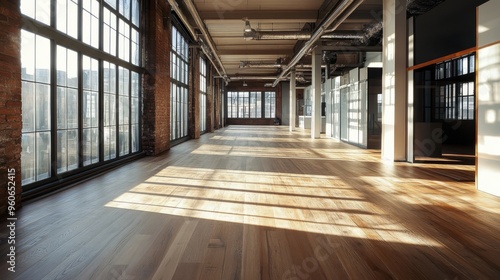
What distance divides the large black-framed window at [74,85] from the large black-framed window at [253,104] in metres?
25.5

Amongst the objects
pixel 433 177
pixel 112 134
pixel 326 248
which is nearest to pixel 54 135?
pixel 112 134

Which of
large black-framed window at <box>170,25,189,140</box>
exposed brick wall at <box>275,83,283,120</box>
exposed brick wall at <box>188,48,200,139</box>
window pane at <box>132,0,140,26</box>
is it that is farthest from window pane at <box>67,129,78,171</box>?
exposed brick wall at <box>275,83,283,120</box>

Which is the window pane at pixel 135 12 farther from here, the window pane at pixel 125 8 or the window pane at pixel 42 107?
the window pane at pixel 42 107

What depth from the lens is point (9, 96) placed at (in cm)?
368

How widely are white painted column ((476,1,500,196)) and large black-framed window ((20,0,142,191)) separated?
569 centimetres

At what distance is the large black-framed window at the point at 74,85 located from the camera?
4.46m

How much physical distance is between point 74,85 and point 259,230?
3.84m

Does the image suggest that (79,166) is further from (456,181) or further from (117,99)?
(456,181)

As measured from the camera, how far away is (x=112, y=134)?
23.1ft

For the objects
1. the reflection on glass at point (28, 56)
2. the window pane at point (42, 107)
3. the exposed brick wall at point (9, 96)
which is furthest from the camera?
the window pane at point (42, 107)

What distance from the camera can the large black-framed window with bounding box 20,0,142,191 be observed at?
4.46m

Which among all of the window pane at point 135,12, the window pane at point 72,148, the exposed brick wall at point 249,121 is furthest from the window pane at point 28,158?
the exposed brick wall at point 249,121

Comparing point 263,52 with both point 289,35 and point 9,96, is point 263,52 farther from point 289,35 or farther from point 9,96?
point 9,96

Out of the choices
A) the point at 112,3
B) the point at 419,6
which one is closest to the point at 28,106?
the point at 112,3
